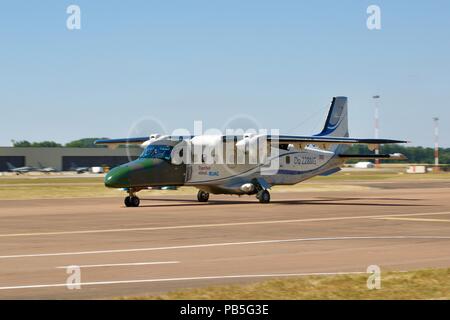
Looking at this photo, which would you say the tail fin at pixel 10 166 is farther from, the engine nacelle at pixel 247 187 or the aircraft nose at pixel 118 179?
the aircraft nose at pixel 118 179

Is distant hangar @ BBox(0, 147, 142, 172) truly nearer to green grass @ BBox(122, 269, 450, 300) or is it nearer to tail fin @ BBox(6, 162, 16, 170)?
tail fin @ BBox(6, 162, 16, 170)

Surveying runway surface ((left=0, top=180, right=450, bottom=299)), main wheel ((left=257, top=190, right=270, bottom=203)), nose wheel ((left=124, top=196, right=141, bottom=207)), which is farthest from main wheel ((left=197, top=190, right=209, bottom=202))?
runway surface ((left=0, top=180, right=450, bottom=299))

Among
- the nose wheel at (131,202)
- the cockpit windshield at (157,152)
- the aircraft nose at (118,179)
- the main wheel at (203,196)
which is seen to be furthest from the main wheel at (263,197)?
the aircraft nose at (118,179)

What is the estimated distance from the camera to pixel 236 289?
12.5 meters

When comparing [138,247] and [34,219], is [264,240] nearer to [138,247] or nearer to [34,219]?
[138,247]

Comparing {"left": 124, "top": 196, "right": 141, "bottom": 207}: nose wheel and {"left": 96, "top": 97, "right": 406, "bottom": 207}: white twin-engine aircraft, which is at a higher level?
{"left": 96, "top": 97, "right": 406, "bottom": 207}: white twin-engine aircraft

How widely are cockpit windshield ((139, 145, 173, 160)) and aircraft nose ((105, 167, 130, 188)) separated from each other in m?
2.13

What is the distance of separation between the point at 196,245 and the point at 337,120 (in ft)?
91.8

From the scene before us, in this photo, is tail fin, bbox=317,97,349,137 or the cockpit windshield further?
tail fin, bbox=317,97,349,137

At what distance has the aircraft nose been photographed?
114ft

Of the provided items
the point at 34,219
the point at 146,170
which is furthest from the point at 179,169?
the point at 34,219

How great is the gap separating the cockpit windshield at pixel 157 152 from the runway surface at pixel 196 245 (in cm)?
330

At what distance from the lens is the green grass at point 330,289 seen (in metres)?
12.0
